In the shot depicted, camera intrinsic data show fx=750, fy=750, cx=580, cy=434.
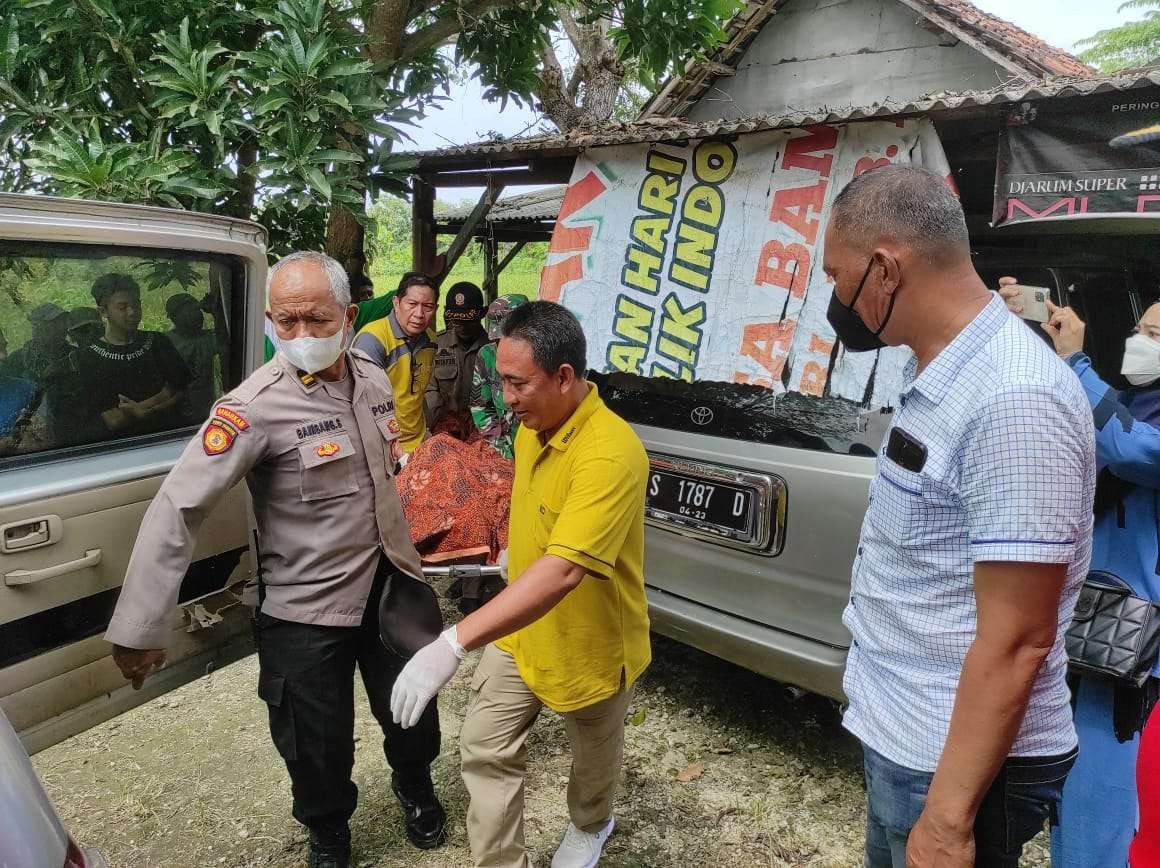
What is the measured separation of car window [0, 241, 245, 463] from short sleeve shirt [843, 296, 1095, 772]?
2.03 metres

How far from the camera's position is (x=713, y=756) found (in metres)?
2.98

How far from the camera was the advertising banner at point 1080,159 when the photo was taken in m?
3.08

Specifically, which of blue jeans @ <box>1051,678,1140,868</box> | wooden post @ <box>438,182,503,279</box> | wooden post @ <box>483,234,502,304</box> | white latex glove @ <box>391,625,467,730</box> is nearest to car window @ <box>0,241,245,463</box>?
white latex glove @ <box>391,625,467,730</box>

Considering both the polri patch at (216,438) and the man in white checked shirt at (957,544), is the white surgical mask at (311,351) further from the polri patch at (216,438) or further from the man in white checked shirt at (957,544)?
the man in white checked shirt at (957,544)

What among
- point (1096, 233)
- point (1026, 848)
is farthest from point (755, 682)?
point (1096, 233)

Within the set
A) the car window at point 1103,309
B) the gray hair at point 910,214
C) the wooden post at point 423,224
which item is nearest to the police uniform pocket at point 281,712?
the gray hair at point 910,214

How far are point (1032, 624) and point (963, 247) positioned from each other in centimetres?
58

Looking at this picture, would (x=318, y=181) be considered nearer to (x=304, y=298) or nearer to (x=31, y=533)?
(x=304, y=298)

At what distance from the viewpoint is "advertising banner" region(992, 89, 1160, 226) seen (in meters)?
3.08

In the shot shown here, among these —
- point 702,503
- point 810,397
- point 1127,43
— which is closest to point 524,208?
point 810,397

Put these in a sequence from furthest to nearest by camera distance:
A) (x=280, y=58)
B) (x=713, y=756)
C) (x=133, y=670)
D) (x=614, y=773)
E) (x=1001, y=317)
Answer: (x=280, y=58) → (x=713, y=756) → (x=614, y=773) → (x=133, y=670) → (x=1001, y=317)

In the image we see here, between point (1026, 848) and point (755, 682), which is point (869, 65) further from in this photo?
point (1026, 848)

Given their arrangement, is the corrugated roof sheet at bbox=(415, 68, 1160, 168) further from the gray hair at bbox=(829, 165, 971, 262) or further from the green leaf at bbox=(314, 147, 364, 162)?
the gray hair at bbox=(829, 165, 971, 262)

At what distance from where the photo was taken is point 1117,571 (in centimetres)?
196
